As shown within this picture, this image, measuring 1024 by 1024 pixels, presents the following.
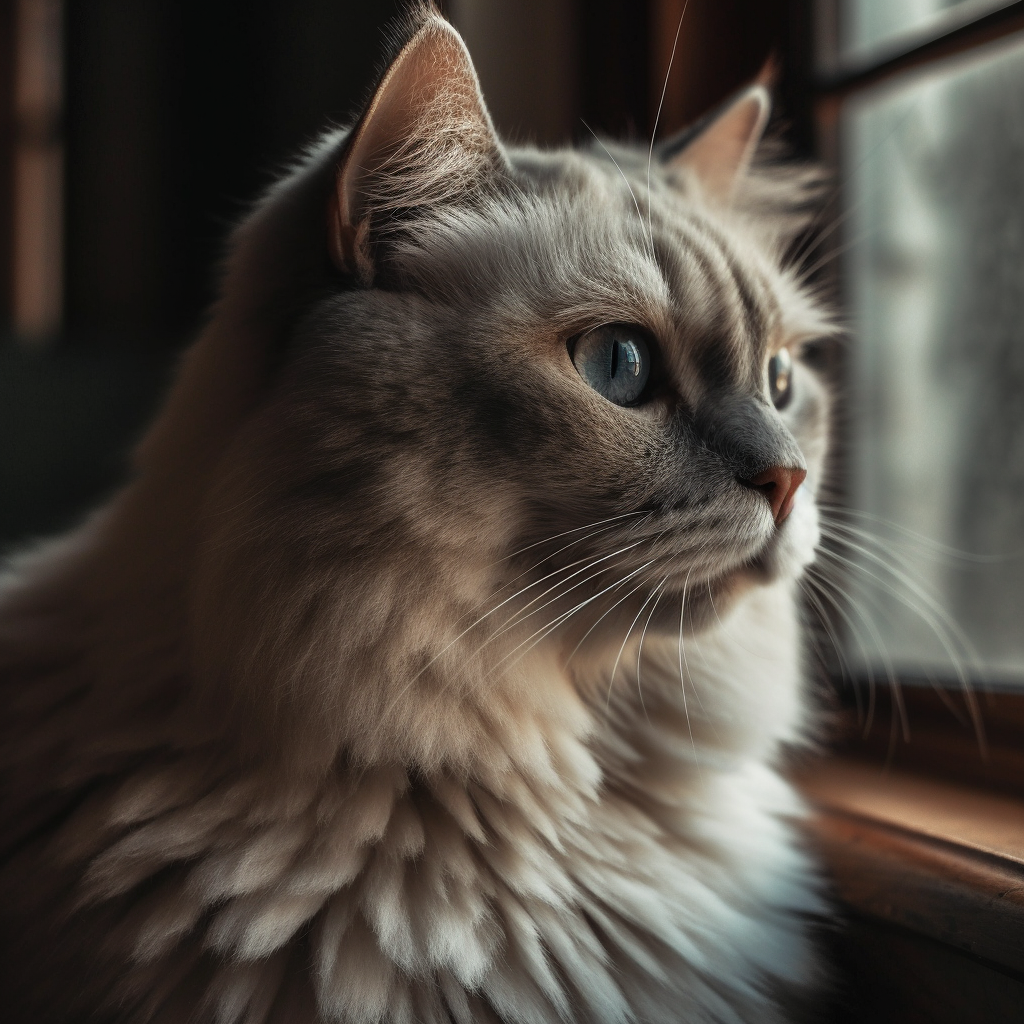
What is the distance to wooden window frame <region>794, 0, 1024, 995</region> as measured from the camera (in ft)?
2.89

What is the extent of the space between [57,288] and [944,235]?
2974 mm

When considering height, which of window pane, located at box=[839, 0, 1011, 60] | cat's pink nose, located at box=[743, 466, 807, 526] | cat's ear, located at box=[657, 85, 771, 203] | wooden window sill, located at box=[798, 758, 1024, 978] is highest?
window pane, located at box=[839, 0, 1011, 60]

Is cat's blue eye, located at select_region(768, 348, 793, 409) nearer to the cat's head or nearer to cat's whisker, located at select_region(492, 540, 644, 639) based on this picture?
the cat's head

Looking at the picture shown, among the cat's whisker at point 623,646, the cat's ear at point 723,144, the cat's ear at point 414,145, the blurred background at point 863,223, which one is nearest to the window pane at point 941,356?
the blurred background at point 863,223

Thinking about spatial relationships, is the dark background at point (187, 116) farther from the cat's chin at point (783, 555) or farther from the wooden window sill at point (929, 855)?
the wooden window sill at point (929, 855)

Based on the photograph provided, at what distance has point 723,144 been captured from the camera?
1232 mm

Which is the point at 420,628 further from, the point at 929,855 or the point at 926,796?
the point at 926,796

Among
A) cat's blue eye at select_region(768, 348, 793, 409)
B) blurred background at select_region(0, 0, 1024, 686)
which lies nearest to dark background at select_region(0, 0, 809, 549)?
blurred background at select_region(0, 0, 1024, 686)

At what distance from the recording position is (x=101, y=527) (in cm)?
114

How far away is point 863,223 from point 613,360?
0.88 m

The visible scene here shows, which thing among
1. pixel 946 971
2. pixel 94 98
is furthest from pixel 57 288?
pixel 946 971

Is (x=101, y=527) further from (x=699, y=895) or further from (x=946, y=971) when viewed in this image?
(x=946, y=971)

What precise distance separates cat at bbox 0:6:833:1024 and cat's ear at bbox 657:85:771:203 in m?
0.28

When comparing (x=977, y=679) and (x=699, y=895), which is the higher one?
(x=977, y=679)
